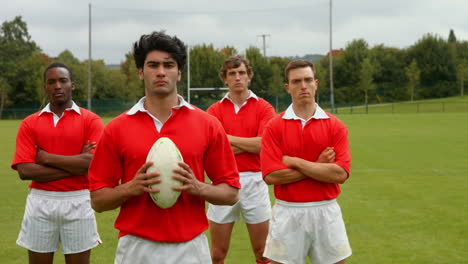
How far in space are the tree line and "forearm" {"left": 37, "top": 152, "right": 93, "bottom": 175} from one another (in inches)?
2089

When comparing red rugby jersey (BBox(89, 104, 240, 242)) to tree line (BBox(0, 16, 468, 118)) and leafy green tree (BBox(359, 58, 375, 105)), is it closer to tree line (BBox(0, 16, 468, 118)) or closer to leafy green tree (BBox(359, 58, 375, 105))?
tree line (BBox(0, 16, 468, 118))

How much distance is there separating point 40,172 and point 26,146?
301 mm

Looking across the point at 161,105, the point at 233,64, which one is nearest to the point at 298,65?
the point at 233,64

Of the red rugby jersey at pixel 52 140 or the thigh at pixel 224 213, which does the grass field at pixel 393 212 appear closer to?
the thigh at pixel 224 213

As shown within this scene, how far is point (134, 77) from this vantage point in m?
69.1

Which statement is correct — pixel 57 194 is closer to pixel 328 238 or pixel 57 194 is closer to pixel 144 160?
pixel 144 160

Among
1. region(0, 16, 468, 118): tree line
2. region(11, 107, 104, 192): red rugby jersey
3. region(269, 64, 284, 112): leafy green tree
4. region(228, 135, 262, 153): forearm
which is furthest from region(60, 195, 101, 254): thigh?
region(269, 64, 284, 112): leafy green tree

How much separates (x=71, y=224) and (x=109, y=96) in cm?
6543

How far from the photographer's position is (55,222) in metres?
4.75

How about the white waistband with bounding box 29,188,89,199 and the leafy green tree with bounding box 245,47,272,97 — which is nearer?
the white waistband with bounding box 29,188,89,199

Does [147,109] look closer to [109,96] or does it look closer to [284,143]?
[284,143]

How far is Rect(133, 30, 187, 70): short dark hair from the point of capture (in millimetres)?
3107

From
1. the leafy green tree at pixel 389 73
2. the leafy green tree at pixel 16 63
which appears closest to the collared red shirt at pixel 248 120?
the leafy green tree at pixel 16 63

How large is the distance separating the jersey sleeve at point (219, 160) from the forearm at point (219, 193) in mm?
41
